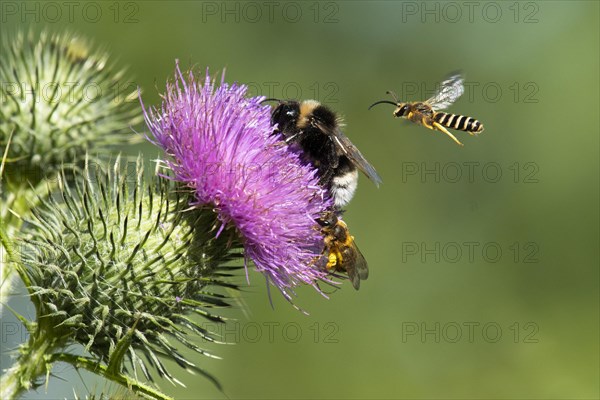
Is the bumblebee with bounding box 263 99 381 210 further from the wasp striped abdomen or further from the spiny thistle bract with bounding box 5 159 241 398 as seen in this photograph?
the wasp striped abdomen

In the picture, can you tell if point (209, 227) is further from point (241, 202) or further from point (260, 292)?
point (260, 292)

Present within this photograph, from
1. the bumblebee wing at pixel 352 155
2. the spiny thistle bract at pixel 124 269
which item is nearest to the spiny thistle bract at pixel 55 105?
the spiny thistle bract at pixel 124 269

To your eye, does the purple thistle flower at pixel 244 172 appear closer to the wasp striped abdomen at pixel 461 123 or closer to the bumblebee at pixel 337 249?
the bumblebee at pixel 337 249

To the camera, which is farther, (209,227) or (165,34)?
(165,34)

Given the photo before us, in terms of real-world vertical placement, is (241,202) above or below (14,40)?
below

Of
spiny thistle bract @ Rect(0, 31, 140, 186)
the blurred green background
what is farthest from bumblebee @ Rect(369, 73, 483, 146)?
the blurred green background

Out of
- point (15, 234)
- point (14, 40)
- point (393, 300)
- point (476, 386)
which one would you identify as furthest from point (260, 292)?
point (15, 234)
